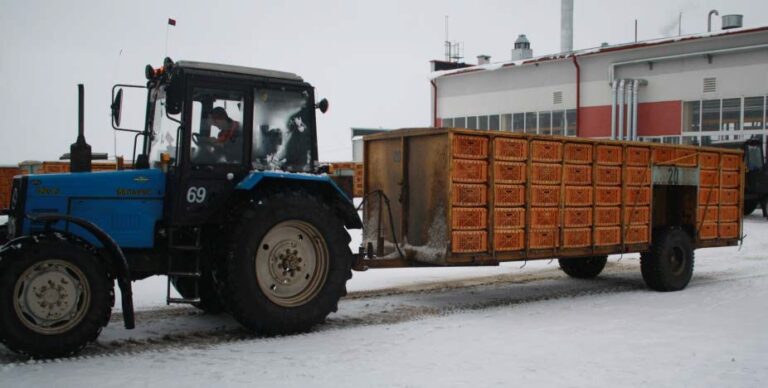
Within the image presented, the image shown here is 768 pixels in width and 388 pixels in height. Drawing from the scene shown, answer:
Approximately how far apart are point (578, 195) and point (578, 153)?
0.57 m

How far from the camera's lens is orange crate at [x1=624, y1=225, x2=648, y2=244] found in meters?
11.1

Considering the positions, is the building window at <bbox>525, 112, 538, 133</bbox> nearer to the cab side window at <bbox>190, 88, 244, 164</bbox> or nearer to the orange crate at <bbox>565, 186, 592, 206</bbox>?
the orange crate at <bbox>565, 186, 592, 206</bbox>

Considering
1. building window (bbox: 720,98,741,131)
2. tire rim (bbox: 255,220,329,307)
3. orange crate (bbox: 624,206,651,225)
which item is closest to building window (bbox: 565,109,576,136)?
building window (bbox: 720,98,741,131)

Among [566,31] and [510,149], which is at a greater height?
[566,31]

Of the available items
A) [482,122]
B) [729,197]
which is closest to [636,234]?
[729,197]

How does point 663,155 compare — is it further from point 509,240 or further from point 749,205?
point 749,205

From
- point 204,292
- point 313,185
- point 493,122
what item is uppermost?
point 493,122

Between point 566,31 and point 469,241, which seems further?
point 566,31

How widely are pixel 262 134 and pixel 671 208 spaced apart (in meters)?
7.31

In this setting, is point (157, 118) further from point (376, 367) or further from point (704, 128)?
point (704, 128)

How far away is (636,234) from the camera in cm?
1123

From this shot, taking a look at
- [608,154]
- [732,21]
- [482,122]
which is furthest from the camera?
[482,122]

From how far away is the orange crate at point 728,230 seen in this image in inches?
494

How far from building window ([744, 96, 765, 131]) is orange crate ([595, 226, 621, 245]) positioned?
17.4 metres
